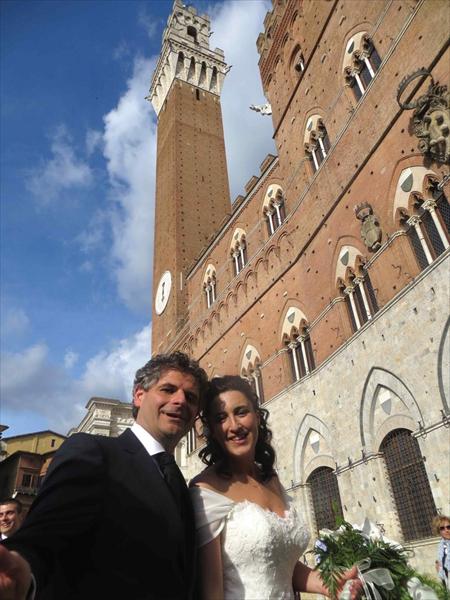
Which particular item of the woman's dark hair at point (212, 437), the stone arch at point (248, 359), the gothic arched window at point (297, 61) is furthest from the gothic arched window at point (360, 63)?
the woman's dark hair at point (212, 437)

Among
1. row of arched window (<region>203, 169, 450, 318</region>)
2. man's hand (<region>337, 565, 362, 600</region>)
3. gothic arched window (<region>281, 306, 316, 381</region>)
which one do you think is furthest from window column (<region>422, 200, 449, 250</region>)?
man's hand (<region>337, 565, 362, 600</region>)

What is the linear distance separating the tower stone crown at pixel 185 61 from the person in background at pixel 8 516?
35018 millimetres

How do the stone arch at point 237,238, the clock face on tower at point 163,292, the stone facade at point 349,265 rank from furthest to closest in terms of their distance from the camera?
1. the clock face on tower at point 163,292
2. the stone arch at point 237,238
3. the stone facade at point 349,265

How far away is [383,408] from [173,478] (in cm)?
810

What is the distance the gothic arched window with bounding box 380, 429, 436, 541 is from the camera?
306 inches

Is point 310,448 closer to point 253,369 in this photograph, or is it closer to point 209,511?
point 253,369

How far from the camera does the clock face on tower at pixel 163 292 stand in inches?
962

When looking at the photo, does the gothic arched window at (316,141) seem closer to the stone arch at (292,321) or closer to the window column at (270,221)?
A: the window column at (270,221)

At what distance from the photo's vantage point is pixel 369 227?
976 centimetres

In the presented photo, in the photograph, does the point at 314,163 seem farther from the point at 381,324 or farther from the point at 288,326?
the point at 381,324

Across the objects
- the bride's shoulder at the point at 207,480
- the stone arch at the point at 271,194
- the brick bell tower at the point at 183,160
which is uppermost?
the brick bell tower at the point at 183,160

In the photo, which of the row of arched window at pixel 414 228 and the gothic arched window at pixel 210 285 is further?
the gothic arched window at pixel 210 285

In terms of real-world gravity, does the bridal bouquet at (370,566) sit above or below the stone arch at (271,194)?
below

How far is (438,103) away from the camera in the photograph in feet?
25.8
